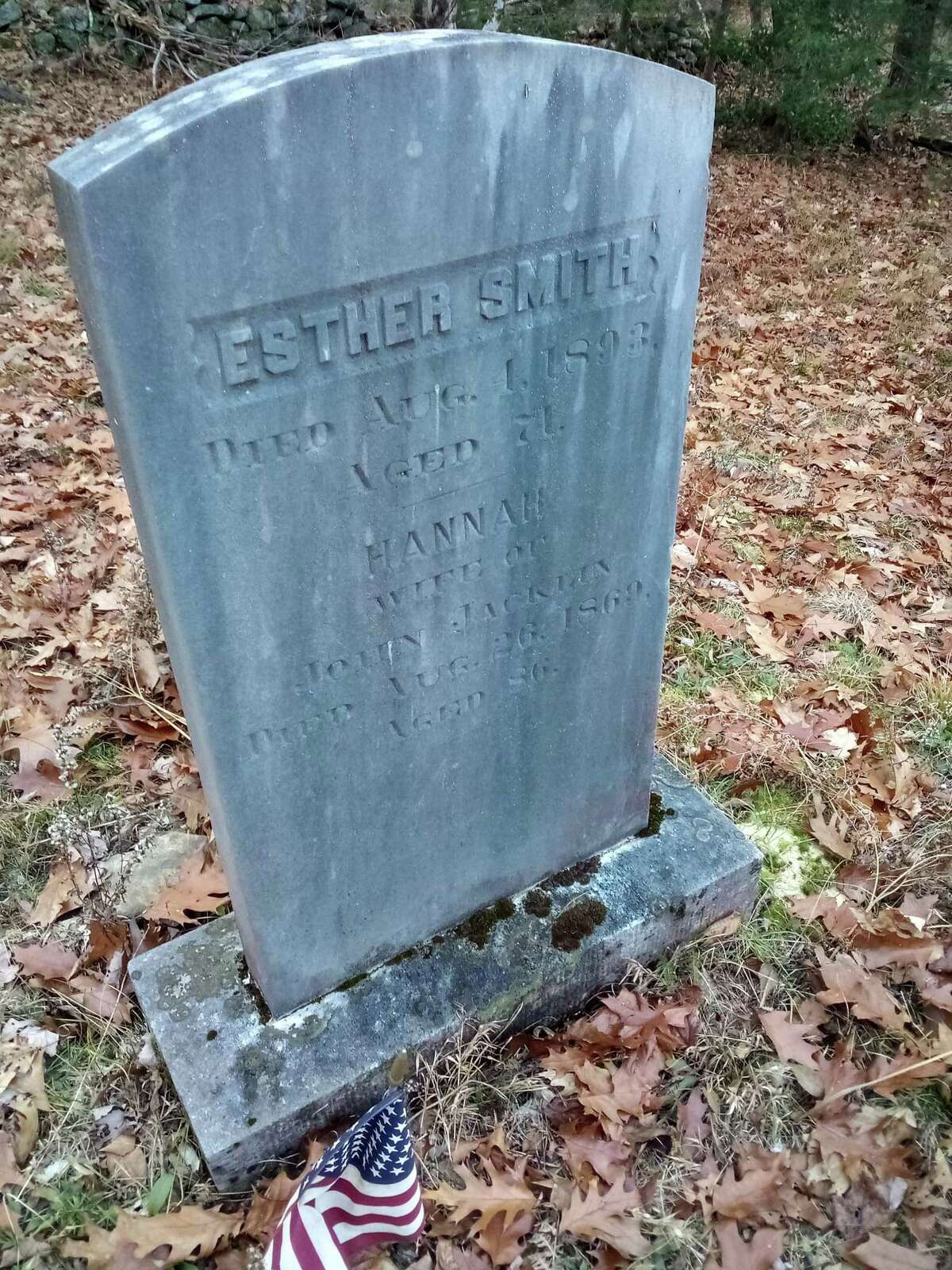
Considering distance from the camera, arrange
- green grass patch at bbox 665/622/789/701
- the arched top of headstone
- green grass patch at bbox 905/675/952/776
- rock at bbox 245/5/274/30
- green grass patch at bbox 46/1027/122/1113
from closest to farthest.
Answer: the arched top of headstone, green grass patch at bbox 46/1027/122/1113, green grass patch at bbox 905/675/952/776, green grass patch at bbox 665/622/789/701, rock at bbox 245/5/274/30

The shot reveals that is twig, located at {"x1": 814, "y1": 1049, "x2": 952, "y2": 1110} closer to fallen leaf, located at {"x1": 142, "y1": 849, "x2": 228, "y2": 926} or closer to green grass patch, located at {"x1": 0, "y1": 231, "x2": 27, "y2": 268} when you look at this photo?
fallen leaf, located at {"x1": 142, "y1": 849, "x2": 228, "y2": 926}

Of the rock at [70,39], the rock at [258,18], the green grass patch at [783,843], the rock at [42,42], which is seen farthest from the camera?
the rock at [258,18]

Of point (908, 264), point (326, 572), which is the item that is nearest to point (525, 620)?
point (326, 572)

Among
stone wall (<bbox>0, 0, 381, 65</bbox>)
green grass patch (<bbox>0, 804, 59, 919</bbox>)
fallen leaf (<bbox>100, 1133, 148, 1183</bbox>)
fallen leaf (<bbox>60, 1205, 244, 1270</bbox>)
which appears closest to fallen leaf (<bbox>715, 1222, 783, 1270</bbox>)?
fallen leaf (<bbox>60, 1205, 244, 1270</bbox>)

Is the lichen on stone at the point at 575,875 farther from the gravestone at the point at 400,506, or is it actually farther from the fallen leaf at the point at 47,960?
the fallen leaf at the point at 47,960

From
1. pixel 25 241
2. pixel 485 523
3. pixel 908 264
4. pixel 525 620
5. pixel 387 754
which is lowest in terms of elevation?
pixel 908 264

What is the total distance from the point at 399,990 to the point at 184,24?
14021 millimetres

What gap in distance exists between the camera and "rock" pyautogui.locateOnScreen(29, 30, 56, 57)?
11.3 metres

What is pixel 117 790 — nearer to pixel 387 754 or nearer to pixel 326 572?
pixel 387 754

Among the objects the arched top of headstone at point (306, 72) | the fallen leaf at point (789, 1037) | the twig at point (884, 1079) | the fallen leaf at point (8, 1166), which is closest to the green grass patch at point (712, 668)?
the fallen leaf at point (789, 1037)

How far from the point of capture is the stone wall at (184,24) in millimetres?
11141

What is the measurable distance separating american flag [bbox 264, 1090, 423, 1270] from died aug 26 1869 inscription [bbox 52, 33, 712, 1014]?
403mm

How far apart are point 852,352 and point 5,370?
5727 millimetres

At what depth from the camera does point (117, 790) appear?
3.18 m
